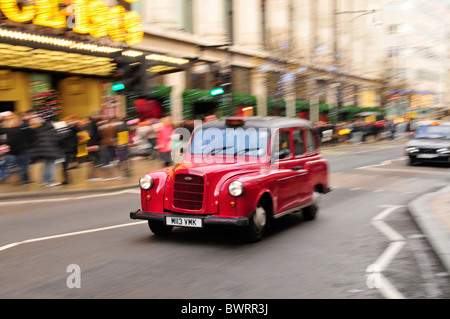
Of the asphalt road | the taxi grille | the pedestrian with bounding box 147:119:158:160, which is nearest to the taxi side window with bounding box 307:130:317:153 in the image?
the asphalt road

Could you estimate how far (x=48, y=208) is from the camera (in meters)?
11.5

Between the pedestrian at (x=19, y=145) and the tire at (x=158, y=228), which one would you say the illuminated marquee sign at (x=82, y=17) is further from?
the tire at (x=158, y=228)

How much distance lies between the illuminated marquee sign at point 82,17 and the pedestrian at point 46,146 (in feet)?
18.8

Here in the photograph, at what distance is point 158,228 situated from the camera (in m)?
8.17

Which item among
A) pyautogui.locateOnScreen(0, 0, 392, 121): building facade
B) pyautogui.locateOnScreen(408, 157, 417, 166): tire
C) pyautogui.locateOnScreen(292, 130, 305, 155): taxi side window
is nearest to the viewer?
pyautogui.locateOnScreen(292, 130, 305, 155): taxi side window

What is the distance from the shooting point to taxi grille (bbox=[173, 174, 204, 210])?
7500mm

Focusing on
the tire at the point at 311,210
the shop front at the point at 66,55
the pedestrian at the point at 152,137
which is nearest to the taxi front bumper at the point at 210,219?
the tire at the point at 311,210

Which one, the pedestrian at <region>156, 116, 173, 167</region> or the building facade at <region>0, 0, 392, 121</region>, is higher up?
the building facade at <region>0, 0, 392, 121</region>

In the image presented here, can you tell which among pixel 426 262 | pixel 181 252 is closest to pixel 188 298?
pixel 181 252

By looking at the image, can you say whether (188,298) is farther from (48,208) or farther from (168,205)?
Result: (48,208)

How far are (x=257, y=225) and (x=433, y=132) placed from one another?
17.2 m

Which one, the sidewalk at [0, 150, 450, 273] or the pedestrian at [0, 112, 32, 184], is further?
the pedestrian at [0, 112, 32, 184]

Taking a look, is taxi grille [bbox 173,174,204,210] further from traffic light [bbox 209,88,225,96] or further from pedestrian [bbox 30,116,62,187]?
traffic light [bbox 209,88,225,96]

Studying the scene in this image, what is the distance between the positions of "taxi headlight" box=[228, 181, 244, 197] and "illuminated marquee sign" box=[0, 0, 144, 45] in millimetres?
14146
